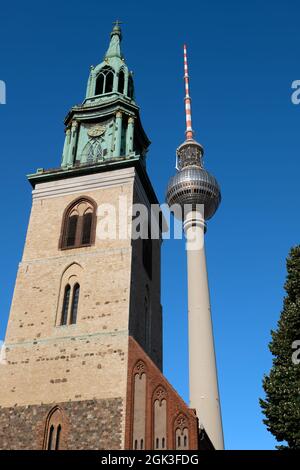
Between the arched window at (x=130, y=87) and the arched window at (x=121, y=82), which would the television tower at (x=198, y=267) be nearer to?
the arched window at (x=130, y=87)

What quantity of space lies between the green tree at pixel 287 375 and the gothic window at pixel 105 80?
20304 millimetres

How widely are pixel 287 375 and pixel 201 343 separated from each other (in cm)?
1616

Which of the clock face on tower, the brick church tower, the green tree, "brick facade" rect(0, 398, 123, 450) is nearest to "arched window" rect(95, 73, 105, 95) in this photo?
the brick church tower

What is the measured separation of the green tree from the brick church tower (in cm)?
289

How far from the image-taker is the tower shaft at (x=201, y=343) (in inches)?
1241

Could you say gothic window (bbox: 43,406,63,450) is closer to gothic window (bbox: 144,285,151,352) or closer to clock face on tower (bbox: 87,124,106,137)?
gothic window (bbox: 144,285,151,352)

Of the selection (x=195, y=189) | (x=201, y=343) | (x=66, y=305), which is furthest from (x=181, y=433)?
(x=195, y=189)

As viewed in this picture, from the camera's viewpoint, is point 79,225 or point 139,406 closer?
point 139,406

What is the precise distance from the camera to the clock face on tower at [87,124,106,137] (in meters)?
32.8

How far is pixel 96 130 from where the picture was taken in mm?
33031

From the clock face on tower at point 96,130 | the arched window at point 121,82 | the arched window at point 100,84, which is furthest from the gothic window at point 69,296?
the arched window at point 121,82

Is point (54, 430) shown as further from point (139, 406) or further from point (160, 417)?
point (160, 417)
